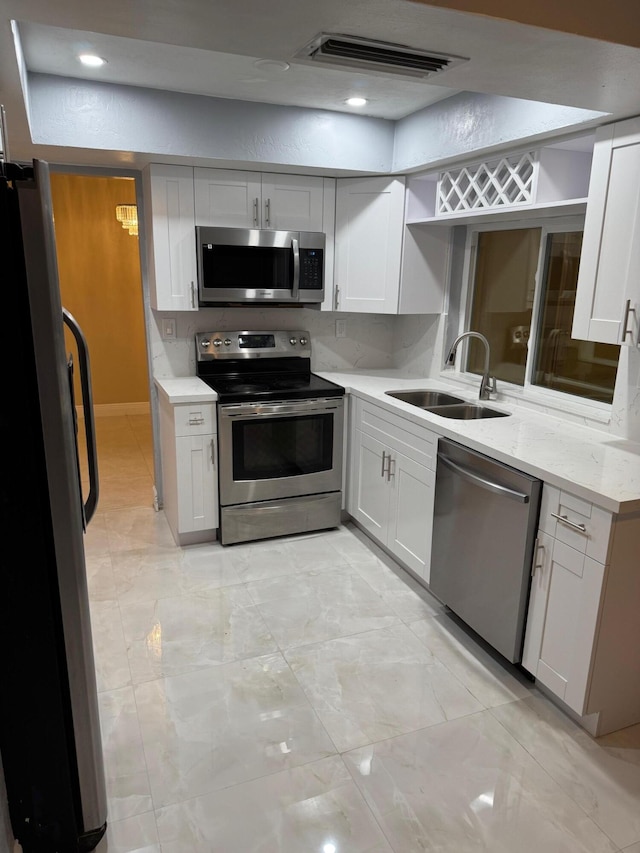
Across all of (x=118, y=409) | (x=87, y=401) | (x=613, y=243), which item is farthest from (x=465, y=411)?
(x=118, y=409)

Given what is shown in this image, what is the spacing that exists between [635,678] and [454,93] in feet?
8.68

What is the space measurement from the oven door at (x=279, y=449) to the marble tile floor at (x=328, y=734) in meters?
0.57

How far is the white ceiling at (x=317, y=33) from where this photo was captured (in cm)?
144

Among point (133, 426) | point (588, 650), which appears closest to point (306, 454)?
point (588, 650)

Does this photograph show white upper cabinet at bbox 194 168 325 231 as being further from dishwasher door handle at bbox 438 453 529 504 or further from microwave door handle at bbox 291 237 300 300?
dishwasher door handle at bbox 438 453 529 504

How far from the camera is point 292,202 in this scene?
3.58m

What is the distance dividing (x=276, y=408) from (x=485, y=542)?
1.44m

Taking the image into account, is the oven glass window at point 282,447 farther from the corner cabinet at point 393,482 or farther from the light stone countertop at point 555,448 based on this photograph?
the light stone countertop at point 555,448

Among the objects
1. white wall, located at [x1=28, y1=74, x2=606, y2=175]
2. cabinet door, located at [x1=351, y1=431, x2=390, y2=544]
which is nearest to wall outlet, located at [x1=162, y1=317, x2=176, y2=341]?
white wall, located at [x1=28, y1=74, x2=606, y2=175]

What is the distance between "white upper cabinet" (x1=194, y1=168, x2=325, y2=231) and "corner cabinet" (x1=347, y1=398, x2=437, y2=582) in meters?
1.15

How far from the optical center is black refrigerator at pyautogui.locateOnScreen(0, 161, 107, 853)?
1.35m

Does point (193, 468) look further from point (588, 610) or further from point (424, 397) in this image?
point (588, 610)

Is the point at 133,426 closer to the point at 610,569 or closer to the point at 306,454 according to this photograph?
the point at 306,454

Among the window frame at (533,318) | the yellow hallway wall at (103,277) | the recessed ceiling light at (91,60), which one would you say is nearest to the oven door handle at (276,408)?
the window frame at (533,318)
